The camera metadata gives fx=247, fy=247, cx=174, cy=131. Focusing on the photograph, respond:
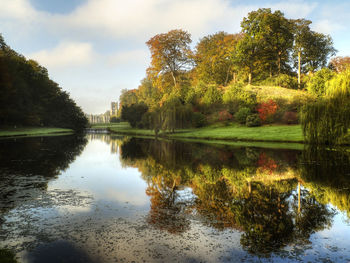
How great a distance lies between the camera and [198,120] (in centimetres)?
4119

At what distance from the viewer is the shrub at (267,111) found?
36.8 metres

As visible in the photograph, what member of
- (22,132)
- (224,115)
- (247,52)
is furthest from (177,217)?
(22,132)

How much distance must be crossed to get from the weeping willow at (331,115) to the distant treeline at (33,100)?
45.5 metres

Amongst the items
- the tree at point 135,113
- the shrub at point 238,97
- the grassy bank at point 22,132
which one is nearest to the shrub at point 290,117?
the shrub at point 238,97

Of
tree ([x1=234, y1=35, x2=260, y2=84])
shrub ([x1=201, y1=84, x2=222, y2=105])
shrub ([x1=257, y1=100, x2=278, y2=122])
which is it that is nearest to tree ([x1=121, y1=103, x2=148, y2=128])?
shrub ([x1=201, y1=84, x2=222, y2=105])

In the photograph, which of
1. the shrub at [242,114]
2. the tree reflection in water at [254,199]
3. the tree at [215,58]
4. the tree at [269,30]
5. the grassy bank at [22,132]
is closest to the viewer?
the tree reflection in water at [254,199]

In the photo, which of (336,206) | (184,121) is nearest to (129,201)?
(336,206)

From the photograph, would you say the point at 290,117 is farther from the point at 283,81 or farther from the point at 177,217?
the point at 177,217

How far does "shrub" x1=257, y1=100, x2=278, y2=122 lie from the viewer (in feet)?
121

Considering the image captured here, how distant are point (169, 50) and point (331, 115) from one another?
37193mm

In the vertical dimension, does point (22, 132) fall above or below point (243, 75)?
below

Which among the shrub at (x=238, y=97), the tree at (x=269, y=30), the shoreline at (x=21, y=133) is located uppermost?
the tree at (x=269, y=30)

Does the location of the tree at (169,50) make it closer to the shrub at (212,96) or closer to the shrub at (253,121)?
the shrub at (212,96)

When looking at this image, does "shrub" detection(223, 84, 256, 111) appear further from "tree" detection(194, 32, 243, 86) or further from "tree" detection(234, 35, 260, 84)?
"tree" detection(194, 32, 243, 86)
